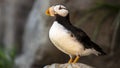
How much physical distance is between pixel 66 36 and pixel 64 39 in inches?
0.8

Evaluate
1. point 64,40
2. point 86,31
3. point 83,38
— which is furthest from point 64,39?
point 86,31

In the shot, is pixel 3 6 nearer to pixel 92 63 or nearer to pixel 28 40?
pixel 28 40

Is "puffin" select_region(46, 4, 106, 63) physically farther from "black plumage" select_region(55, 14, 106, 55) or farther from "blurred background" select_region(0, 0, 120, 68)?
"blurred background" select_region(0, 0, 120, 68)

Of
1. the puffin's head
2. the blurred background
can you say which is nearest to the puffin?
the puffin's head

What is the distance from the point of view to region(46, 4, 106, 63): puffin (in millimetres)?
2559

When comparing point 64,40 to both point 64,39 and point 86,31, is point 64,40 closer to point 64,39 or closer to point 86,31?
point 64,39

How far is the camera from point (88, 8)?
159 inches

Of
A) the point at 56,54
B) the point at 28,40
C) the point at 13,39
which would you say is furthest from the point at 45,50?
the point at 13,39

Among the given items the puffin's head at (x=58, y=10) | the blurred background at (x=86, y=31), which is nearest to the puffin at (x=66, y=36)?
the puffin's head at (x=58, y=10)

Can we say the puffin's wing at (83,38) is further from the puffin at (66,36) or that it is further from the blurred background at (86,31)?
the blurred background at (86,31)

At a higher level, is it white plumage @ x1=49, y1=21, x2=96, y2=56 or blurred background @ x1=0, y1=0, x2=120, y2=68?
white plumage @ x1=49, y1=21, x2=96, y2=56

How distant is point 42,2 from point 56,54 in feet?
1.55

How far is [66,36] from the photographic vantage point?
257 centimetres

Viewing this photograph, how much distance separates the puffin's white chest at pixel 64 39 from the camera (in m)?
2.55
